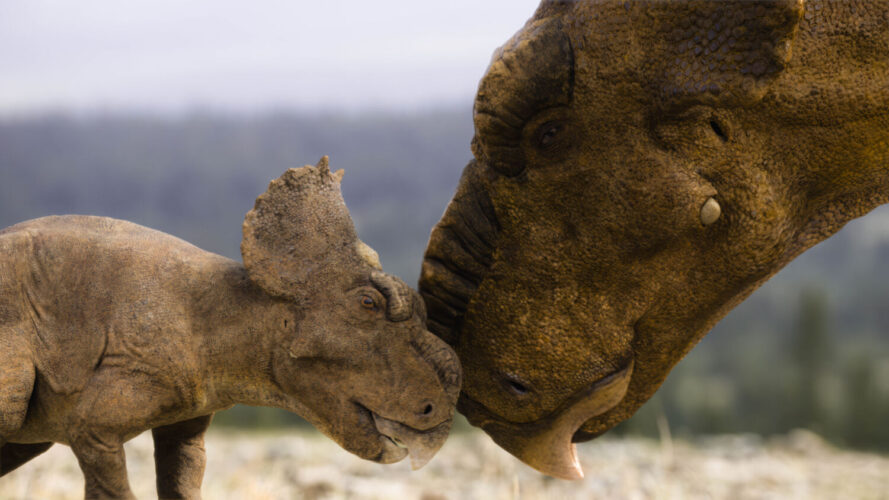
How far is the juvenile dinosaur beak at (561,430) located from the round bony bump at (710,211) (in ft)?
1.07

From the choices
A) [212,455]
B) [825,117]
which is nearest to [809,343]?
[212,455]

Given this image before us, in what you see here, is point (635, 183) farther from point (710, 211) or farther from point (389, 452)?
point (389, 452)

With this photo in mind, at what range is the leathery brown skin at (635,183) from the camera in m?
1.42

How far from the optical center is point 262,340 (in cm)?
150

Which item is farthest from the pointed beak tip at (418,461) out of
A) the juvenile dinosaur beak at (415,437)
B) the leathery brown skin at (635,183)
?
the leathery brown skin at (635,183)

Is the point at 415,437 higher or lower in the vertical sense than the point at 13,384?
lower

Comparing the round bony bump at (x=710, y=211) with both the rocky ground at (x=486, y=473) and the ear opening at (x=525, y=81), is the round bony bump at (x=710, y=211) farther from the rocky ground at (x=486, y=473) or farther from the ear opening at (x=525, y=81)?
the rocky ground at (x=486, y=473)

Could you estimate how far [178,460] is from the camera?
1.69 metres

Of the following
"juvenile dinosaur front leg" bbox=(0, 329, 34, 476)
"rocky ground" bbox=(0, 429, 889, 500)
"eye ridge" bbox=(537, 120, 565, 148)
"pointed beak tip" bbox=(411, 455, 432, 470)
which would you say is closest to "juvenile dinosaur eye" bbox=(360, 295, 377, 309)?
"pointed beak tip" bbox=(411, 455, 432, 470)

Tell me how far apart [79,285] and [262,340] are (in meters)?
0.32

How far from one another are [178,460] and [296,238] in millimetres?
515

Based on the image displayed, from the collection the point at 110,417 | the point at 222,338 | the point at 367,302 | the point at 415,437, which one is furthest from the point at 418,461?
the point at 110,417

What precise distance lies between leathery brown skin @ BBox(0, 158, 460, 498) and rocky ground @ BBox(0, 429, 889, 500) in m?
0.95

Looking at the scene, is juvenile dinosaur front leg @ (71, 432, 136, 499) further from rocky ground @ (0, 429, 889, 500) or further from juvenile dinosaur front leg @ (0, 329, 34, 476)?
rocky ground @ (0, 429, 889, 500)
